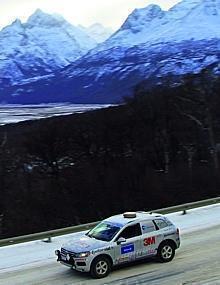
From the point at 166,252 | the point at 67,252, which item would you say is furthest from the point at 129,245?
the point at 67,252

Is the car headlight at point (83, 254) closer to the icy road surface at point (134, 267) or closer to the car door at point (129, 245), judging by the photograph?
the icy road surface at point (134, 267)

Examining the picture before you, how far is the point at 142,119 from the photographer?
5762 cm

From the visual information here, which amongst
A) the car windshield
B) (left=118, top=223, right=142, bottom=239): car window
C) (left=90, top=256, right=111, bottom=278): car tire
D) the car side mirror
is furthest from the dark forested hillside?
(left=90, top=256, right=111, bottom=278): car tire

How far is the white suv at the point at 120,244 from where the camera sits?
15195 mm

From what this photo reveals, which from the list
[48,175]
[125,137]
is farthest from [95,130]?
[48,175]

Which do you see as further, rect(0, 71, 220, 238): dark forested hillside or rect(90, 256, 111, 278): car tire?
rect(0, 71, 220, 238): dark forested hillside

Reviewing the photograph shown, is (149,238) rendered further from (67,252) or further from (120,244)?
(67,252)

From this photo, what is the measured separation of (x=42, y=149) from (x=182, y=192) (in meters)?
13.6

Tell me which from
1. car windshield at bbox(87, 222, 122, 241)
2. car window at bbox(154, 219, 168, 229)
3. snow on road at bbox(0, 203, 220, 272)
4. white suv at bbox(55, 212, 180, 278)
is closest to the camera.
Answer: white suv at bbox(55, 212, 180, 278)

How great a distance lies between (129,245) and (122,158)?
41.6 m

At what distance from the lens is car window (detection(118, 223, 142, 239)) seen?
15.9 m

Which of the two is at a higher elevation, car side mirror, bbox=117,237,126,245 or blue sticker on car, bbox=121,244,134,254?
car side mirror, bbox=117,237,126,245

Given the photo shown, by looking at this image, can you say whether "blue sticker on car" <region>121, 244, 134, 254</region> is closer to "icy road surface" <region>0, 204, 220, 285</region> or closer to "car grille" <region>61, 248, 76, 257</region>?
"icy road surface" <region>0, 204, 220, 285</region>

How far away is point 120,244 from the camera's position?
15.6m
